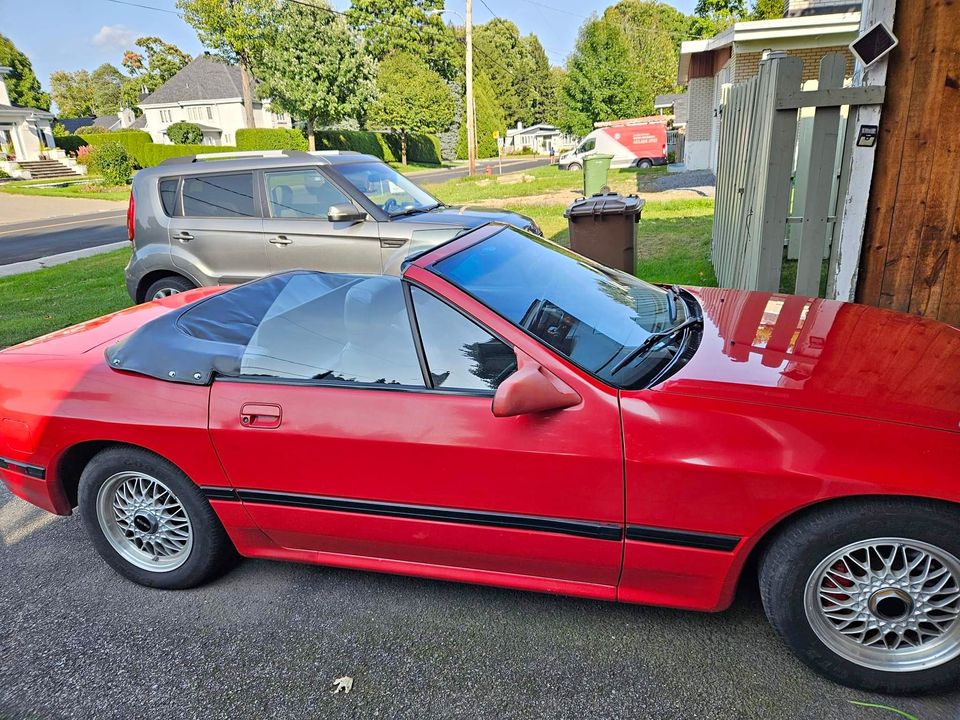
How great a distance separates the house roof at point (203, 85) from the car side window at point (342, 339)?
60.8 meters

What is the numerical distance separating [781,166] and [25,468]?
4.83 metres

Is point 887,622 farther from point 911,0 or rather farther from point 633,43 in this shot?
point 633,43

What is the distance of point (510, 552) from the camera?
2.43m

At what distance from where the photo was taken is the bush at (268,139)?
40.6m

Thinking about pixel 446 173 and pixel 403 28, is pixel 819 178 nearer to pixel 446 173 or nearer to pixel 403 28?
pixel 446 173

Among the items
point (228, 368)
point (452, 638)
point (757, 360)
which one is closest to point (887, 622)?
point (757, 360)

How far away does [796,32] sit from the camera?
16859 millimetres

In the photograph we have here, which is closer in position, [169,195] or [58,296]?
[169,195]

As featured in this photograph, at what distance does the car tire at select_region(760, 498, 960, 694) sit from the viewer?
1997mm

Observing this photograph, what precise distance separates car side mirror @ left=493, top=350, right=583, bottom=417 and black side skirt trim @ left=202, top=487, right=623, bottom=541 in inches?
16.5

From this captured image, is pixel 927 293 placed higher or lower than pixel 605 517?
higher

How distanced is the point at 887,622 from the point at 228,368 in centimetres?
253

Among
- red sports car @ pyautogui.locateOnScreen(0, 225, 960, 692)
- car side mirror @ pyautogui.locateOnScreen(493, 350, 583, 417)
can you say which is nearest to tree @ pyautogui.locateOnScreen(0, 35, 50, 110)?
red sports car @ pyautogui.locateOnScreen(0, 225, 960, 692)

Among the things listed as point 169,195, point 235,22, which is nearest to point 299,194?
point 169,195
